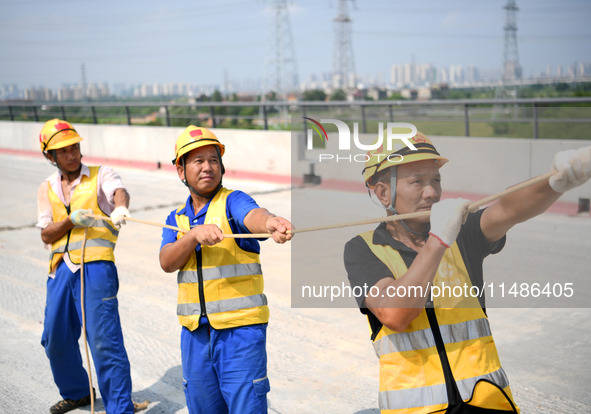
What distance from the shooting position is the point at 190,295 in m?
3.71

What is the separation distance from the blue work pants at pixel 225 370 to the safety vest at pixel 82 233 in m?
1.51

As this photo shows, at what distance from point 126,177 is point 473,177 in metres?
16.7

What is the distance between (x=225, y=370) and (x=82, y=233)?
6.37 feet

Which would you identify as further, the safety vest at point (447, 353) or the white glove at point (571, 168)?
the safety vest at point (447, 353)

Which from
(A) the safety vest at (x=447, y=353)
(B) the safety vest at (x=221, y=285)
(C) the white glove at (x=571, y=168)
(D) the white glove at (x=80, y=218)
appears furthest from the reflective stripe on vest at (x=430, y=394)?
(D) the white glove at (x=80, y=218)

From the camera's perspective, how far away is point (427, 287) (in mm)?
2322

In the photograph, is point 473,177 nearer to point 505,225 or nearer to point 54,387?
point 505,225

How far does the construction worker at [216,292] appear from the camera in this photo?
11.6 ft

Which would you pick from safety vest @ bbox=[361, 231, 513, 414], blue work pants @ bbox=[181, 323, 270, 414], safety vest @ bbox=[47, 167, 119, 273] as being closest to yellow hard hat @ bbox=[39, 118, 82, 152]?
safety vest @ bbox=[47, 167, 119, 273]

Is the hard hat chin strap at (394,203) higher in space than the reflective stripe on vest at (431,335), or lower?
higher

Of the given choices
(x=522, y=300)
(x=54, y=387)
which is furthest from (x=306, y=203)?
(x=54, y=387)

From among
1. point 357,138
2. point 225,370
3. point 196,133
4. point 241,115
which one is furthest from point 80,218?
point 241,115

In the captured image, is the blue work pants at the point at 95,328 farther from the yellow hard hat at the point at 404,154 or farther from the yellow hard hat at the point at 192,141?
the yellow hard hat at the point at 404,154

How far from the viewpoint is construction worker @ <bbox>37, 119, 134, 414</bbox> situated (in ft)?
15.4
